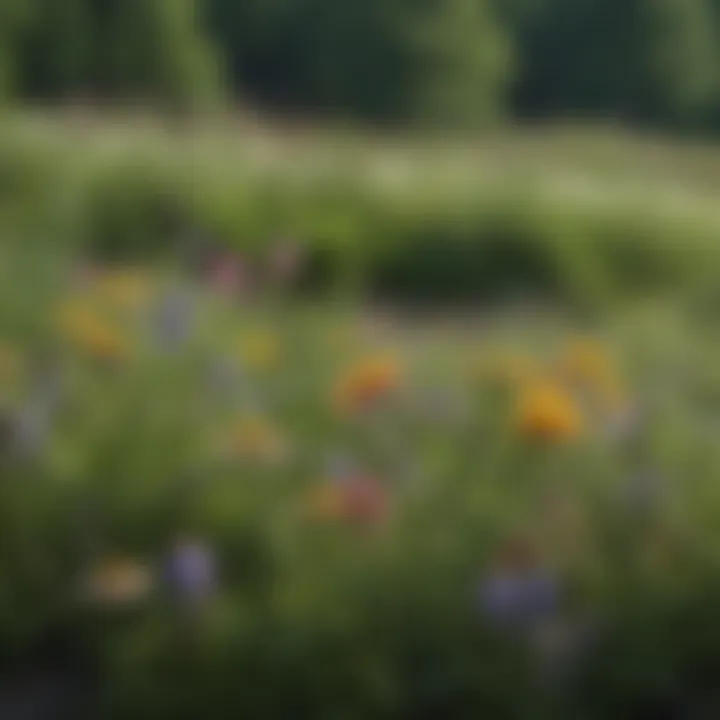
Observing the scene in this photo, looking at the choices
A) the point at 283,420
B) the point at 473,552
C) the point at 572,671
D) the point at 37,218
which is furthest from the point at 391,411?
the point at 37,218

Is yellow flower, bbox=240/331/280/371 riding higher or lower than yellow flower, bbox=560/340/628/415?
lower

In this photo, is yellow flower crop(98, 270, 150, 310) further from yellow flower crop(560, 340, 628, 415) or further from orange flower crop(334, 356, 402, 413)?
yellow flower crop(560, 340, 628, 415)

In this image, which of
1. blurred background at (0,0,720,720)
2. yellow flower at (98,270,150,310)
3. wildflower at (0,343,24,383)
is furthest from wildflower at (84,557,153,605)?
yellow flower at (98,270,150,310)

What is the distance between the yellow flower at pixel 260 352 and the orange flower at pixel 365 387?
4.3 inches

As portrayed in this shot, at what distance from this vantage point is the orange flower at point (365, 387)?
1442mm

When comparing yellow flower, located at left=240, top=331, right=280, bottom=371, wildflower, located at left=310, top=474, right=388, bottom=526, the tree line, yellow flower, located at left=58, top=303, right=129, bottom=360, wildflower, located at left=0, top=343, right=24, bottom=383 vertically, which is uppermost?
the tree line

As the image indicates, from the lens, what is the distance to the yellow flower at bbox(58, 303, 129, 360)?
1545 millimetres

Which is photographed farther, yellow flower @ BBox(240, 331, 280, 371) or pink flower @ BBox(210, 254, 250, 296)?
pink flower @ BBox(210, 254, 250, 296)

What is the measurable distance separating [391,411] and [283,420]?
95 mm

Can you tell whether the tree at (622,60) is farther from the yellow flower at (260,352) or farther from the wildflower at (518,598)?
the wildflower at (518,598)

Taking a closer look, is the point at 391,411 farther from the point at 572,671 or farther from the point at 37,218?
the point at 37,218

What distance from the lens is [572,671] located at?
127 centimetres

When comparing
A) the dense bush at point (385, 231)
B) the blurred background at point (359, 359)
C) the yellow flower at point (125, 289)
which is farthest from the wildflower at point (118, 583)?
the dense bush at point (385, 231)

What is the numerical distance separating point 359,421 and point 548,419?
0.17 metres
